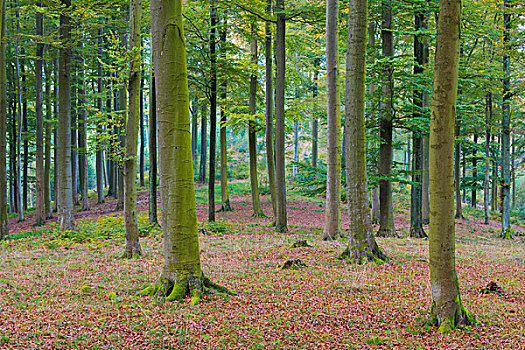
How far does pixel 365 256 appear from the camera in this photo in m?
7.64

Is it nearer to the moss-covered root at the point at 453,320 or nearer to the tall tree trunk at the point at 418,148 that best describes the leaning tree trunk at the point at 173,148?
the moss-covered root at the point at 453,320

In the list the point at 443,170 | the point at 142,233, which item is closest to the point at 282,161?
the point at 142,233

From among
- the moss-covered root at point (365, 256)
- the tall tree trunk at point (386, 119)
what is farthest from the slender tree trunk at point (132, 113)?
the tall tree trunk at point (386, 119)

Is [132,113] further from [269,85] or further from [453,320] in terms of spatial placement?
[453,320]

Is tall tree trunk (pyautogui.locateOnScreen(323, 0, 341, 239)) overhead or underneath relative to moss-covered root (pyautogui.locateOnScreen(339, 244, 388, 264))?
overhead

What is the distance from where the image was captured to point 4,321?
4.47m

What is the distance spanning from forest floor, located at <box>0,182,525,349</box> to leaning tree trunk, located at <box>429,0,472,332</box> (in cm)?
27

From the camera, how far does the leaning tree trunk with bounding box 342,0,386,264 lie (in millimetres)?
7516

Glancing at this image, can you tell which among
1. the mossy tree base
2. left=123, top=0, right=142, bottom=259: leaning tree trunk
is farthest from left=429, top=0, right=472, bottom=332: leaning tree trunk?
left=123, top=0, right=142, bottom=259: leaning tree trunk

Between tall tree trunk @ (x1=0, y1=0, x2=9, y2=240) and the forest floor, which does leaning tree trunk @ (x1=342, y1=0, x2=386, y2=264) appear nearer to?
the forest floor

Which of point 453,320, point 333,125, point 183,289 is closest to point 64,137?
point 333,125

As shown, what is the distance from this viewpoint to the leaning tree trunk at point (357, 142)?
7516mm

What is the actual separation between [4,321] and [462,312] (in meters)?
5.27

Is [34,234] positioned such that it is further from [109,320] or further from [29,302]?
[109,320]
